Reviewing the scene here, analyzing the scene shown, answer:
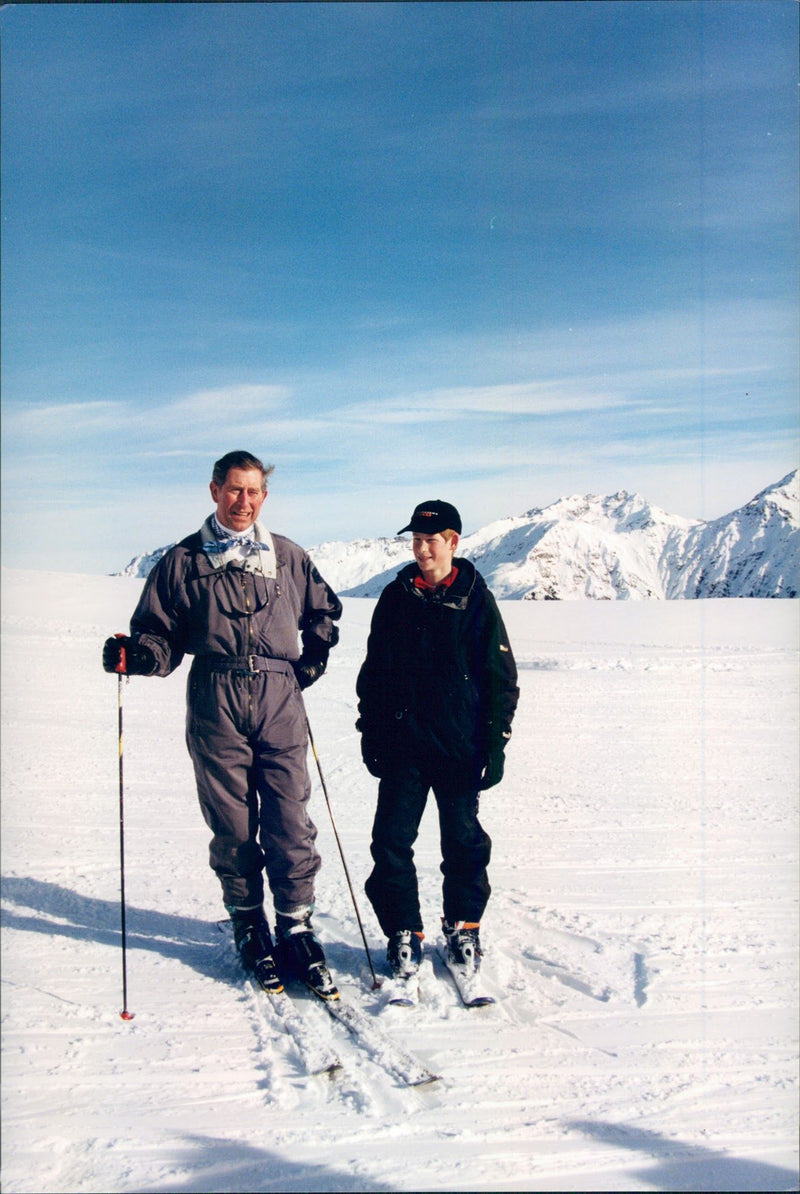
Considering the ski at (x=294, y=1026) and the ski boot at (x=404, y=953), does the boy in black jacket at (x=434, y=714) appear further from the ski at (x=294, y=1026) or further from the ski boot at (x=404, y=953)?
the ski at (x=294, y=1026)

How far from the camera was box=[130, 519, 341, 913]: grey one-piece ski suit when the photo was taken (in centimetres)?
329

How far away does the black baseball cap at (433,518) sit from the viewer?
3236 mm

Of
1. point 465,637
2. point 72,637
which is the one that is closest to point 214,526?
point 465,637

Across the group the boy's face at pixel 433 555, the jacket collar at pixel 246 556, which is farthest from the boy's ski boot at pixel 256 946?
the boy's face at pixel 433 555

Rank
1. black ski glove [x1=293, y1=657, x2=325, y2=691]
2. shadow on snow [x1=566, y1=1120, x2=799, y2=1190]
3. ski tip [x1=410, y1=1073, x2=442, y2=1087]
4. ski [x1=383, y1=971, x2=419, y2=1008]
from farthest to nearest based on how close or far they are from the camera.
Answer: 1. black ski glove [x1=293, y1=657, x2=325, y2=691]
2. ski [x1=383, y1=971, x2=419, y2=1008]
3. ski tip [x1=410, y1=1073, x2=442, y2=1087]
4. shadow on snow [x1=566, y1=1120, x2=799, y2=1190]

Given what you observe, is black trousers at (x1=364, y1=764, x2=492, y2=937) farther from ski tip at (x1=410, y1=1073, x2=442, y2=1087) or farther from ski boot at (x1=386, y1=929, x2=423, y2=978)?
ski tip at (x1=410, y1=1073, x2=442, y2=1087)

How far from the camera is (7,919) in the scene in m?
3.80

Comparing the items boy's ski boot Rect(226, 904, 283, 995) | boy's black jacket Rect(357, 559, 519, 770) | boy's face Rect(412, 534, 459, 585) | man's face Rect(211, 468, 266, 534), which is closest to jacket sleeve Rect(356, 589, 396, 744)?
boy's black jacket Rect(357, 559, 519, 770)

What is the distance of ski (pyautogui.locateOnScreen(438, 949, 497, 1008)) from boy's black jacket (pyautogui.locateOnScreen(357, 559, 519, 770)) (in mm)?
748

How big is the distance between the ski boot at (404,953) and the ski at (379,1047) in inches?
8.7

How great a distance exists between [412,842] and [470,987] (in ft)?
1.79

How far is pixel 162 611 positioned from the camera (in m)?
3.32

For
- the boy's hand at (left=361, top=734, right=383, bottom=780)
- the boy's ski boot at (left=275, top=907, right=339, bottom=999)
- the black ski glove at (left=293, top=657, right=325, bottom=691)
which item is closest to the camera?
the boy's ski boot at (left=275, top=907, right=339, bottom=999)

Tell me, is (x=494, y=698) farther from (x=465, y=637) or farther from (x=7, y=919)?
(x=7, y=919)
